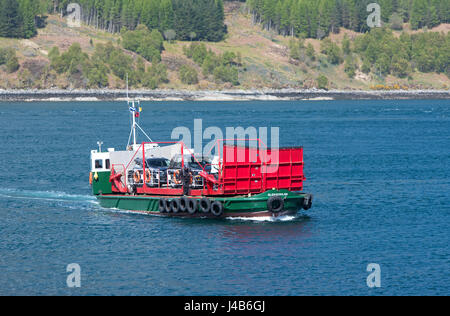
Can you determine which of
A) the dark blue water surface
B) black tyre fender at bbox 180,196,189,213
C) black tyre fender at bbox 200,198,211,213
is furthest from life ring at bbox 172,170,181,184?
black tyre fender at bbox 200,198,211,213

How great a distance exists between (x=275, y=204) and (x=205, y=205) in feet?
13.9

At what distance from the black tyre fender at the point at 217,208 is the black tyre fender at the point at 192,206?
1254 mm

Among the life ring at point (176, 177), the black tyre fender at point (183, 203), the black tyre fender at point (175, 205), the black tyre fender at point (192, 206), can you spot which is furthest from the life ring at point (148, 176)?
the black tyre fender at point (192, 206)

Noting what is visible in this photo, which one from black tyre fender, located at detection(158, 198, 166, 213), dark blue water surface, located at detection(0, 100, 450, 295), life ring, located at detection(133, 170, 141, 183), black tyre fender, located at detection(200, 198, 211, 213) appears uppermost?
life ring, located at detection(133, 170, 141, 183)

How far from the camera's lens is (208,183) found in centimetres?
4691

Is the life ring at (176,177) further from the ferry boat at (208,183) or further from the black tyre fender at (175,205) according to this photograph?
the black tyre fender at (175,205)

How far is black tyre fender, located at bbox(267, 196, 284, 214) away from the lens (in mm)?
45375

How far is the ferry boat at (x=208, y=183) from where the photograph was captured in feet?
151

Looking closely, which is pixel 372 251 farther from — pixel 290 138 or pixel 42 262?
pixel 290 138

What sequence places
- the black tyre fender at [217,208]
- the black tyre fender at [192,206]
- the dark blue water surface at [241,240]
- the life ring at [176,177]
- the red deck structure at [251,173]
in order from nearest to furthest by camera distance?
the dark blue water surface at [241,240]
the black tyre fender at [217,208]
the red deck structure at [251,173]
the black tyre fender at [192,206]
the life ring at [176,177]

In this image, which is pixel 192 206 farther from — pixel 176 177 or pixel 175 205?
pixel 176 177

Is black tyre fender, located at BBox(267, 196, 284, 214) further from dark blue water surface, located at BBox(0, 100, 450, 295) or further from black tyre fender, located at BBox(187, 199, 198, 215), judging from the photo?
black tyre fender, located at BBox(187, 199, 198, 215)
